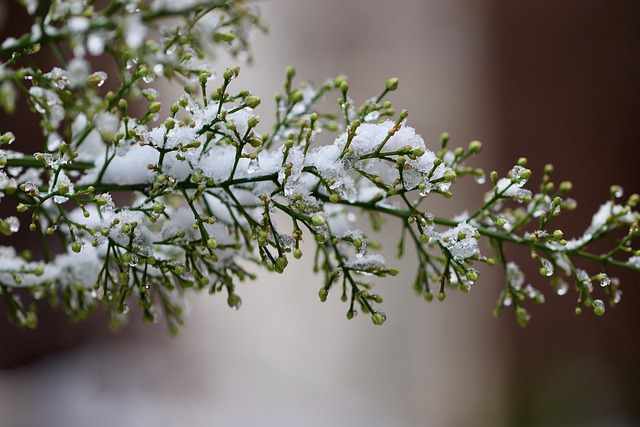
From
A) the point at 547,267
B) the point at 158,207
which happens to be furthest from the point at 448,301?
the point at 158,207

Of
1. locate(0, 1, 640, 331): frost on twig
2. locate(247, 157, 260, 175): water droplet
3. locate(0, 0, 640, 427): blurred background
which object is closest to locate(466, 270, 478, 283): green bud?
locate(0, 1, 640, 331): frost on twig

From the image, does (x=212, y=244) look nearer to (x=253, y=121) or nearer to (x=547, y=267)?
(x=253, y=121)

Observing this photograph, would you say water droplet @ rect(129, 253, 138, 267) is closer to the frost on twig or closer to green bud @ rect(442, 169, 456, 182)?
the frost on twig

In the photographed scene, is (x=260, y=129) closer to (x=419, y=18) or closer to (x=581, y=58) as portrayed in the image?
(x=419, y=18)

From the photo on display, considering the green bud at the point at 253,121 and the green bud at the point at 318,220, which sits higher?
the green bud at the point at 253,121

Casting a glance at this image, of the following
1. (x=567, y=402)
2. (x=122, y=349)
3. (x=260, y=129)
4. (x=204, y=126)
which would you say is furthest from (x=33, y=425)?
(x=204, y=126)

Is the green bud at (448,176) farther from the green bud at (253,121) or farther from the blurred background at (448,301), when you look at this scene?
the blurred background at (448,301)

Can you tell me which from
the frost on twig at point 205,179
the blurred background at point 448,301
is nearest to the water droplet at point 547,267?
the frost on twig at point 205,179

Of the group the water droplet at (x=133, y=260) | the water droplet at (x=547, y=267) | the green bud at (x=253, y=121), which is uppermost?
the green bud at (x=253, y=121)
